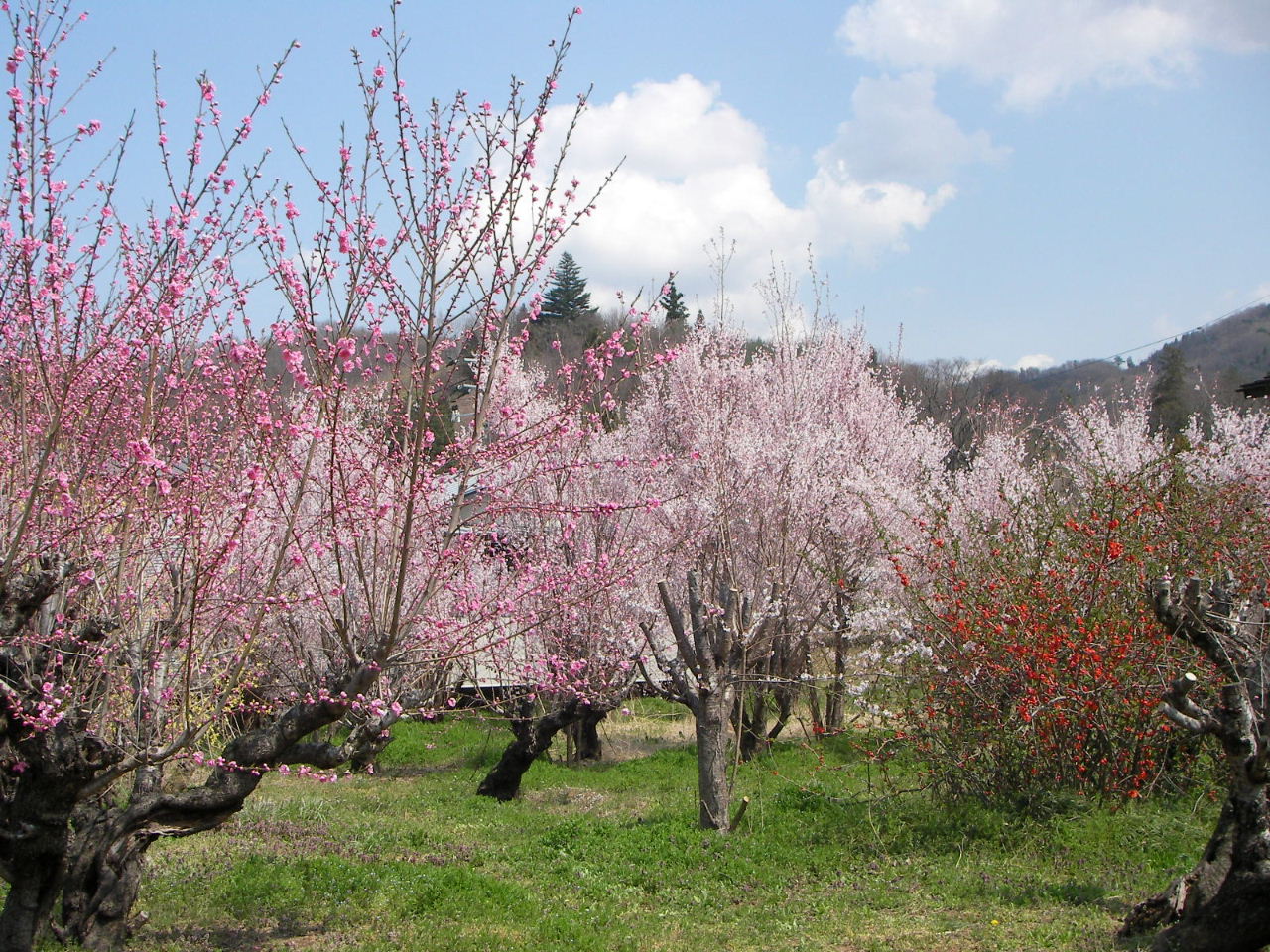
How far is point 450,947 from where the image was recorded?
6.11 meters

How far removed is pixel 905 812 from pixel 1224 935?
14.2 ft

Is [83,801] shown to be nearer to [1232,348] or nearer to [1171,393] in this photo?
[1171,393]

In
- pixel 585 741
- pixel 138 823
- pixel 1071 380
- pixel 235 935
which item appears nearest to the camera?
pixel 138 823

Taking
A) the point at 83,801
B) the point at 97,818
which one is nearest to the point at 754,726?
the point at 97,818

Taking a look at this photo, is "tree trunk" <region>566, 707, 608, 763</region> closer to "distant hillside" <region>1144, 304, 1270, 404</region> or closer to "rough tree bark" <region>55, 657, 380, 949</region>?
"rough tree bark" <region>55, 657, 380, 949</region>

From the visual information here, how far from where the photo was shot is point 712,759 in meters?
9.36

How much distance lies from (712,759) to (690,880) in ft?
5.69

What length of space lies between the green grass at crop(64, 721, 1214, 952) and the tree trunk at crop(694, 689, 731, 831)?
266 mm

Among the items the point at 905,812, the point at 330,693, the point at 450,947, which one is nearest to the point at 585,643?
the point at 905,812

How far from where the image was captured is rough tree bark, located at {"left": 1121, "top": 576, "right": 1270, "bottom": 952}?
4145 millimetres

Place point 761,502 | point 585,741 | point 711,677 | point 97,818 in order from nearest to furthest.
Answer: point 97,818
point 711,677
point 761,502
point 585,741

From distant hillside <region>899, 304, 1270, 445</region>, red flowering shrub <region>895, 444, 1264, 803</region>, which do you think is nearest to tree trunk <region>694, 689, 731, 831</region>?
red flowering shrub <region>895, 444, 1264, 803</region>

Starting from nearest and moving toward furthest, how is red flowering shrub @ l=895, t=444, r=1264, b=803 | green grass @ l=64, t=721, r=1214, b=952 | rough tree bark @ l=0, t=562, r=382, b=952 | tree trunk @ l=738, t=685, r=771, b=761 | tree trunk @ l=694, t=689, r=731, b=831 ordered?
rough tree bark @ l=0, t=562, r=382, b=952
green grass @ l=64, t=721, r=1214, b=952
red flowering shrub @ l=895, t=444, r=1264, b=803
tree trunk @ l=694, t=689, r=731, b=831
tree trunk @ l=738, t=685, r=771, b=761

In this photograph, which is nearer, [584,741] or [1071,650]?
[1071,650]
